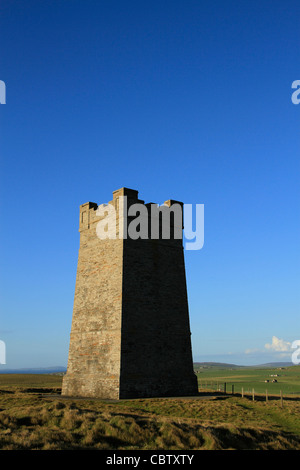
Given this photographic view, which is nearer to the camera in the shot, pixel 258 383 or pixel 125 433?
pixel 125 433

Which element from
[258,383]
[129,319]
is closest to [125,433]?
[129,319]

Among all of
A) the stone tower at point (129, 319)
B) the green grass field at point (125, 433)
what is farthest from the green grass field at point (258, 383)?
the green grass field at point (125, 433)

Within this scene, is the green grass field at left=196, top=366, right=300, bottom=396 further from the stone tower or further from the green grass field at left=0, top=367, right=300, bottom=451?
the green grass field at left=0, top=367, right=300, bottom=451

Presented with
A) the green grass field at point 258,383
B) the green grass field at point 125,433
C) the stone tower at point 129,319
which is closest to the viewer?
the green grass field at point 125,433

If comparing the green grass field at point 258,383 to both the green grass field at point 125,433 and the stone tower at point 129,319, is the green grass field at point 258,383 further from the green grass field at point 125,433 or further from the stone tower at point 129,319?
the green grass field at point 125,433

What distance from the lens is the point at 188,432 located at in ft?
47.0

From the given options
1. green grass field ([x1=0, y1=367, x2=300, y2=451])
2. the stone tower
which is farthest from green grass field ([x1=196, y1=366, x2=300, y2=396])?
green grass field ([x1=0, y1=367, x2=300, y2=451])

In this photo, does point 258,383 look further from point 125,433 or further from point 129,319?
point 125,433

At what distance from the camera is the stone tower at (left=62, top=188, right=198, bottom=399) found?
24.4m

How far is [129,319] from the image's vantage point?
2489 cm

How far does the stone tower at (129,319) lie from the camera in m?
24.4

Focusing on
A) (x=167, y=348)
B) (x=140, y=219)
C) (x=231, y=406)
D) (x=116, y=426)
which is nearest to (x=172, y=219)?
(x=140, y=219)

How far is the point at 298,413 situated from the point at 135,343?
30.2ft
